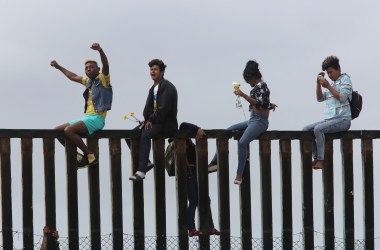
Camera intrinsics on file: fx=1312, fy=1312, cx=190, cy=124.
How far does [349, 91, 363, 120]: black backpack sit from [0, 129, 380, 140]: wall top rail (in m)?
0.41

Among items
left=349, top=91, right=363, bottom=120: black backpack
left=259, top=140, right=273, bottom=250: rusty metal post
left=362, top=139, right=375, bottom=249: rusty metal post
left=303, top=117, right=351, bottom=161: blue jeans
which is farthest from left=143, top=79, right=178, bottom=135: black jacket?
left=362, top=139, right=375, bottom=249: rusty metal post

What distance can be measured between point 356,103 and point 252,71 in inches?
72.0

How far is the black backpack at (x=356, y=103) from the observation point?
68.1 ft

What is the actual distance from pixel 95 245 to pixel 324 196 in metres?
3.79

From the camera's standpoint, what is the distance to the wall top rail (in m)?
20.2

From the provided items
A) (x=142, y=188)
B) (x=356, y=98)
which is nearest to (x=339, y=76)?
(x=356, y=98)

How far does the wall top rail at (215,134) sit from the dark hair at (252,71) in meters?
0.95

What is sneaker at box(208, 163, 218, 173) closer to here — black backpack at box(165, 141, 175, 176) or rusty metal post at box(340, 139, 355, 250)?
black backpack at box(165, 141, 175, 176)

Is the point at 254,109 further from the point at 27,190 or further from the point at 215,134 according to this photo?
the point at 27,190

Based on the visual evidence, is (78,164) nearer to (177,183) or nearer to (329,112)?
(177,183)

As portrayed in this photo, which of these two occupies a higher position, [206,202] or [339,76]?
[339,76]

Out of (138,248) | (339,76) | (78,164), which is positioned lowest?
(138,248)

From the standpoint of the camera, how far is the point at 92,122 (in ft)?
65.9

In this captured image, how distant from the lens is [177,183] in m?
20.5
